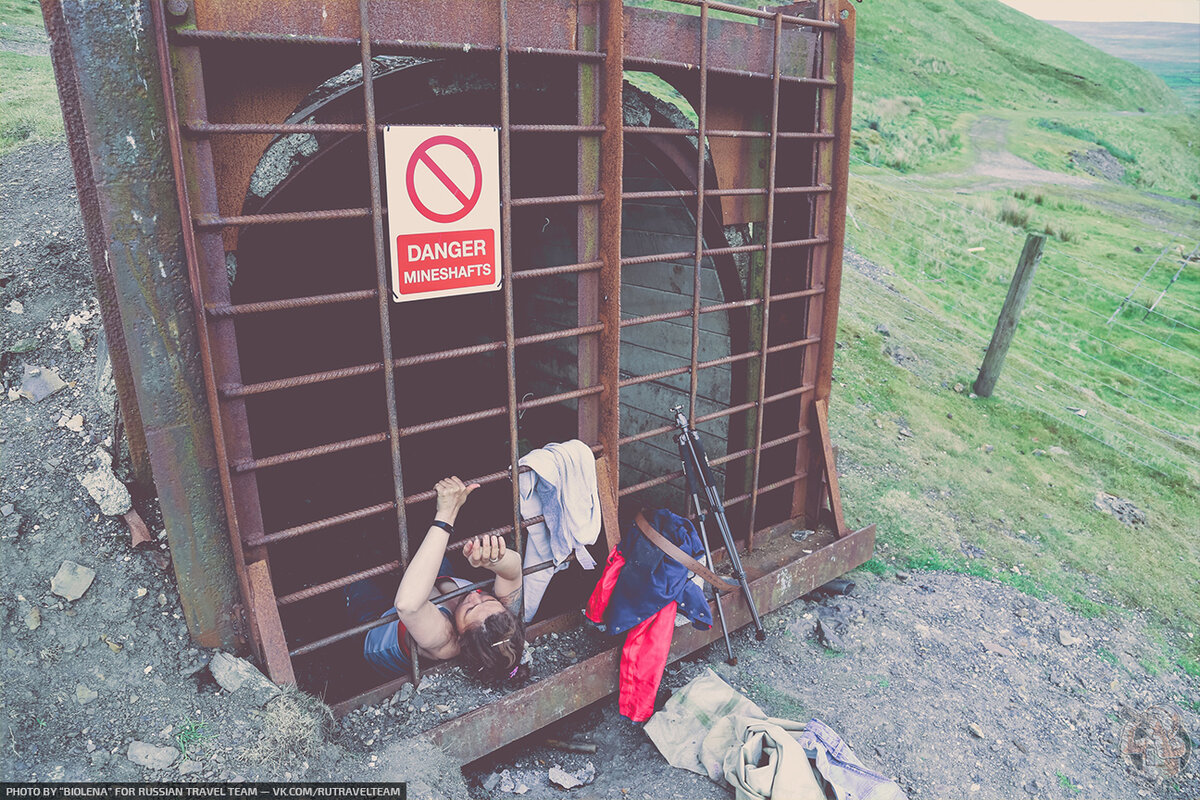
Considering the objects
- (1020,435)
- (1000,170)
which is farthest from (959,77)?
(1020,435)

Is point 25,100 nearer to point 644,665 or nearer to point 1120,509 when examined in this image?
point 644,665

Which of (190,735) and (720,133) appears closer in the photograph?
(190,735)

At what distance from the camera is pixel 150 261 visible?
8.89 ft

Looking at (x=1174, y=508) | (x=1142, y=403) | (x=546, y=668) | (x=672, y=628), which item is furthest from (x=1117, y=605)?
(x=1142, y=403)

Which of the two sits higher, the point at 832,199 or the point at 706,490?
the point at 832,199

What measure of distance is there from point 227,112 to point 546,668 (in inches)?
112

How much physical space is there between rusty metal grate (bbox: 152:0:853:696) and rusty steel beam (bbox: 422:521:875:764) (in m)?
0.37

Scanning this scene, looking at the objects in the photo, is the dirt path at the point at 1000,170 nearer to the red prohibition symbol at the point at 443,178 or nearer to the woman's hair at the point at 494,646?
the red prohibition symbol at the point at 443,178

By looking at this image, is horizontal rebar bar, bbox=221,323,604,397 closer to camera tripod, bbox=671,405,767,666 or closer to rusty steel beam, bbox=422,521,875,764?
camera tripod, bbox=671,405,767,666

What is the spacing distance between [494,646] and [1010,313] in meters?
6.64

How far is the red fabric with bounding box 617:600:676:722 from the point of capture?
3885 millimetres

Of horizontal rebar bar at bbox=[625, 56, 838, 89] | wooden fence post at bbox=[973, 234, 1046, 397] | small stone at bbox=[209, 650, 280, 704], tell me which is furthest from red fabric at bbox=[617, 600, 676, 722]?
wooden fence post at bbox=[973, 234, 1046, 397]

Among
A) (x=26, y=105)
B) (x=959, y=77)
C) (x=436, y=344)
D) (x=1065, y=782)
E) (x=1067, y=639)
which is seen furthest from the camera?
(x=959, y=77)

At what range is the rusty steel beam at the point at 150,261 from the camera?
2543 millimetres
